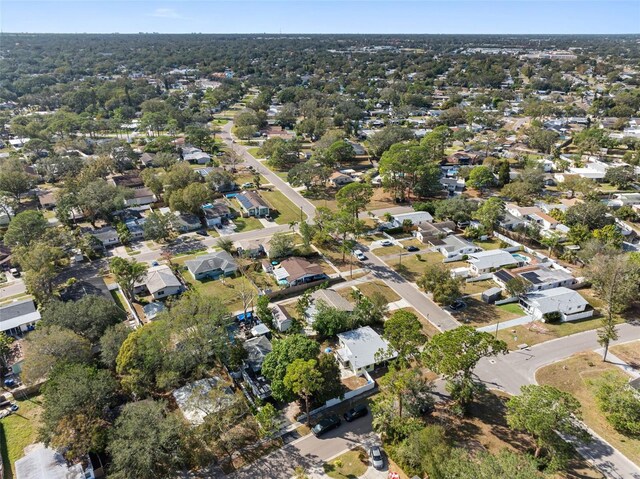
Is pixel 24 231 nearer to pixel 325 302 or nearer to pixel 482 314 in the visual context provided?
pixel 325 302

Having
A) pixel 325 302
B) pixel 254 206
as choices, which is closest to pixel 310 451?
pixel 325 302

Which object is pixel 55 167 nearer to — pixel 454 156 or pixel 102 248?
pixel 102 248

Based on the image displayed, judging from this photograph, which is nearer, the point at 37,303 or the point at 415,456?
the point at 415,456

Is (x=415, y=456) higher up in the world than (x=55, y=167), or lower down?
lower down

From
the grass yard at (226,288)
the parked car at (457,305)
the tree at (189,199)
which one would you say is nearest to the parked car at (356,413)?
the parked car at (457,305)

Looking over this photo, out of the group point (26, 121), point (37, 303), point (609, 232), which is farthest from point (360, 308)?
point (26, 121)

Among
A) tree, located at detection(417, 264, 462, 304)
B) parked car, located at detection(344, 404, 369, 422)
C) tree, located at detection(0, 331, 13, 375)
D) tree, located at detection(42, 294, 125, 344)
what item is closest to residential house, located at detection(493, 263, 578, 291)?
tree, located at detection(417, 264, 462, 304)
